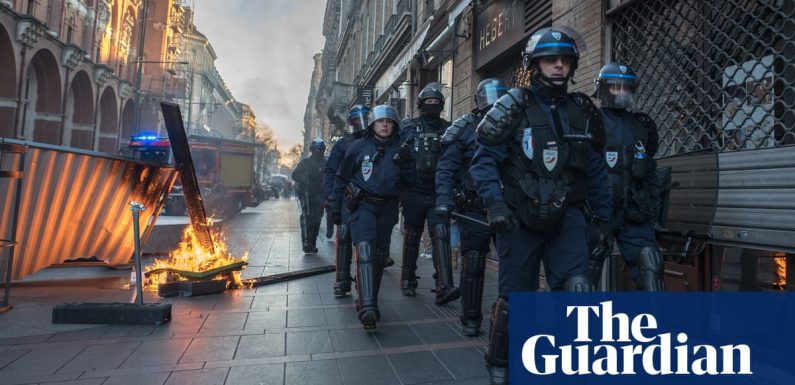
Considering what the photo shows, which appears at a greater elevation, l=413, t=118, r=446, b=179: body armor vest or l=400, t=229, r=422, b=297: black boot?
l=413, t=118, r=446, b=179: body armor vest

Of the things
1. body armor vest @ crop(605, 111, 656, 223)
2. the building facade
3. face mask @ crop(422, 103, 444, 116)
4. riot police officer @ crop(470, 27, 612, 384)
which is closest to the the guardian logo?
riot police officer @ crop(470, 27, 612, 384)

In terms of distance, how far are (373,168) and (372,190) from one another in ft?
0.67

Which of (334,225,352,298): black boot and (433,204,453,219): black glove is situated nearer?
(433,204,453,219): black glove

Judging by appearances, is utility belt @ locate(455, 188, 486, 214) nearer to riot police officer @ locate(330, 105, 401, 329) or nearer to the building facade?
riot police officer @ locate(330, 105, 401, 329)

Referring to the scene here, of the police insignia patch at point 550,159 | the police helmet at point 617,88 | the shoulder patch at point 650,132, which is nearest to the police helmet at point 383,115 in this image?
the police helmet at point 617,88

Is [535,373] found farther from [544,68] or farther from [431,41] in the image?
[431,41]

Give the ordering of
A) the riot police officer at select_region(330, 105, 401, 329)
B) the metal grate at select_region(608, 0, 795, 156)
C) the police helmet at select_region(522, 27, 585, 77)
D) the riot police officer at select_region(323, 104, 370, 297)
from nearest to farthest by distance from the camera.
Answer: the police helmet at select_region(522, 27, 585, 77), the metal grate at select_region(608, 0, 795, 156), the riot police officer at select_region(330, 105, 401, 329), the riot police officer at select_region(323, 104, 370, 297)

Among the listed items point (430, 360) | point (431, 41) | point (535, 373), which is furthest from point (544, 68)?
point (431, 41)

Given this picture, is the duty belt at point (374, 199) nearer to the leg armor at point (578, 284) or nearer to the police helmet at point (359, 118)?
the police helmet at point (359, 118)

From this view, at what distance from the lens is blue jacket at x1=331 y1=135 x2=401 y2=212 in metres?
4.14

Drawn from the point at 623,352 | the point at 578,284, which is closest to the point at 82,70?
the point at 578,284

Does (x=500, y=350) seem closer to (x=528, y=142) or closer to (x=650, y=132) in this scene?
(x=528, y=142)

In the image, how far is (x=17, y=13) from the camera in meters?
20.5

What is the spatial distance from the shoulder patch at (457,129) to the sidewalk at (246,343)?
1.55 m
